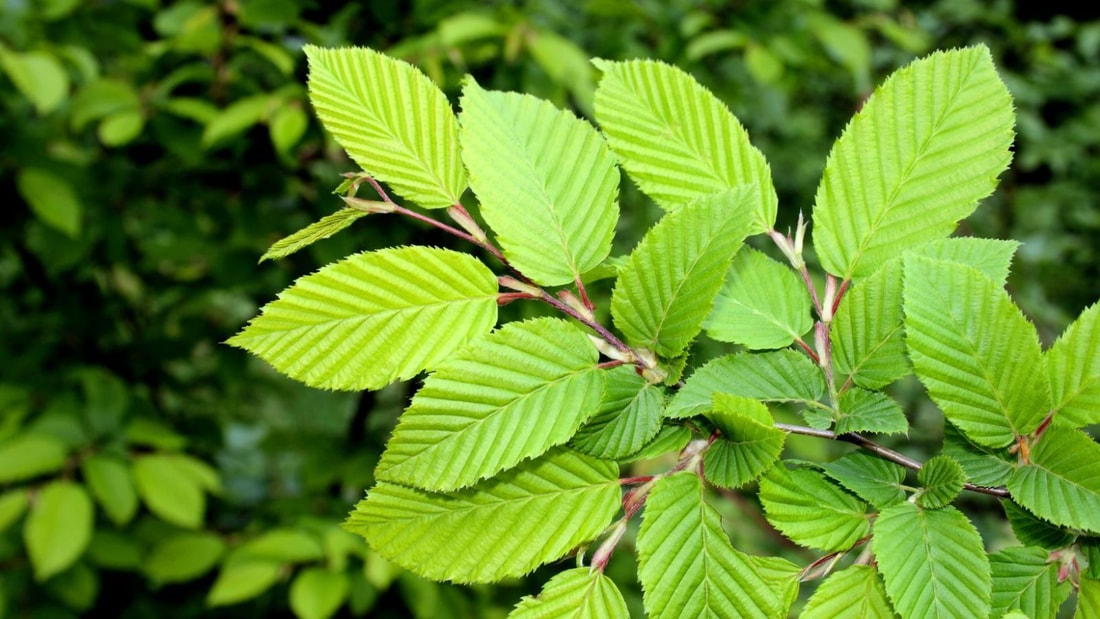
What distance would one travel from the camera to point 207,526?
182 centimetres

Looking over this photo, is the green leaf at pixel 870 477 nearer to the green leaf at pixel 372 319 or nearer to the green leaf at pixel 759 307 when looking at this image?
the green leaf at pixel 759 307

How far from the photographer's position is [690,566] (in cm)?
41

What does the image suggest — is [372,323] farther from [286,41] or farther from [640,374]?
[286,41]

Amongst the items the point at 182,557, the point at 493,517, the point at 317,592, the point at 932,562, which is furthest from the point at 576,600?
the point at 182,557

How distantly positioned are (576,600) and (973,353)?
0.72 ft

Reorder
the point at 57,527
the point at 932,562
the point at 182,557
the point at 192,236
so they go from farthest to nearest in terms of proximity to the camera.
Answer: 1. the point at 192,236
2. the point at 182,557
3. the point at 57,527
4. the point at 932,562

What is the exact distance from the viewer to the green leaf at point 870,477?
423 millimetres

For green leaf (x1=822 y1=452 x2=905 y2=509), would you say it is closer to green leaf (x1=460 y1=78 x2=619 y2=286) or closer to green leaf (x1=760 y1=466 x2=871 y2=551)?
green leaf (x1=760 y1=466 x2=871 y2=551)

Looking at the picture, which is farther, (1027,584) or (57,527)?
(57,527)

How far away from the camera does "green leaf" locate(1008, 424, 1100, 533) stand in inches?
15.2

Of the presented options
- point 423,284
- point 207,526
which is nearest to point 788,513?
point 423,284

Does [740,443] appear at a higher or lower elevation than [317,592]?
higher

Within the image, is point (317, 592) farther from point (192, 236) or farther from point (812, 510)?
point (812, 510)

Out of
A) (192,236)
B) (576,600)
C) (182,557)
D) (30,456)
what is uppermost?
(576,600)
